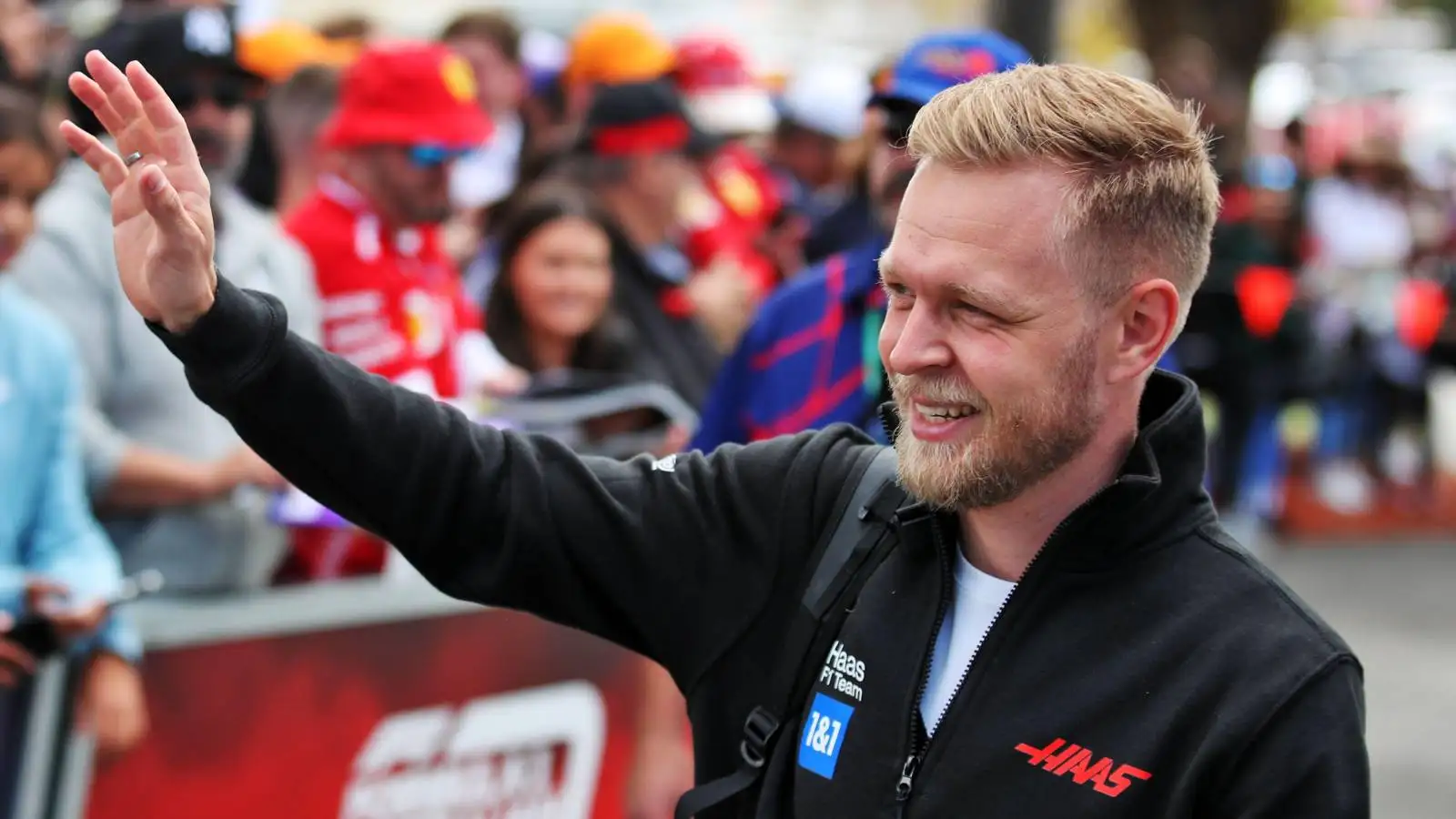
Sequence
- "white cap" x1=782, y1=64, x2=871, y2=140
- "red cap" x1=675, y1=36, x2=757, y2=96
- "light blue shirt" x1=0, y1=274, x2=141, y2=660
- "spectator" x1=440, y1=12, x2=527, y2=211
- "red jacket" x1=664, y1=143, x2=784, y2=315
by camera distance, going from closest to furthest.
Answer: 1. "light blue shirt" x1=0, y1=274, x2=141, y2=660
2. "spectator" x1=440, y1=12, x2=527, y2=211
3. "red jacket" x1=664, y1=143, x2=784, y2=315
4. "red cap" x1=675, y1=36, x2=757, y2=96
5. "white cap" x1=782, y1=64, x2=871, y2=140

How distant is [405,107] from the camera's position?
5.20 m

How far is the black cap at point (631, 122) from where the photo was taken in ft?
21.0

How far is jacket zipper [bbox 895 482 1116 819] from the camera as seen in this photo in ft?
7.54

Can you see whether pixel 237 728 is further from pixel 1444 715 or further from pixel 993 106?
pixel 1444 715

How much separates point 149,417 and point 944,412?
104 inches

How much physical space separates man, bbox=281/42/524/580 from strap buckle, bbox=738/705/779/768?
8.47 ft

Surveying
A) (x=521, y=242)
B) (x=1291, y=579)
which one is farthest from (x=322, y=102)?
(x=1291, y=579)

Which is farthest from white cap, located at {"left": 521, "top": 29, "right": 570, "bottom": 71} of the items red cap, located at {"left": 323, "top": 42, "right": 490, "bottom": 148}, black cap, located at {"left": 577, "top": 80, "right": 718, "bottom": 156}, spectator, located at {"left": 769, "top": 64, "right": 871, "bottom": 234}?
red cap, located at {"left": 323, "top": 42, "right": 490, "bottom": 148}

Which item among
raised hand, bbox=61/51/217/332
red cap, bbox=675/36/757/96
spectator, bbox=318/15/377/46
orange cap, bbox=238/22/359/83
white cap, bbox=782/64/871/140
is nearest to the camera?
raised hand, bbox=61/51/217/332

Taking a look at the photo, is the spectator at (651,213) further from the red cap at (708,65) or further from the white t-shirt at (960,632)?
the white t-shirt at (960,632)

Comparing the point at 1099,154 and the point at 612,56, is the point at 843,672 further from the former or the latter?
the point at 612,56

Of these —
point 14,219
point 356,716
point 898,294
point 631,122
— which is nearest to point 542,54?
point 631,122

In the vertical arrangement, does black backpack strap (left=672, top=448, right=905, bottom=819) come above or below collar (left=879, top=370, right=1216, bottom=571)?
below

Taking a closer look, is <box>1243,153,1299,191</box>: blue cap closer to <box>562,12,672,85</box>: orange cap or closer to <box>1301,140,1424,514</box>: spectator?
<box>1301,140,1424,514</box>: spectator
